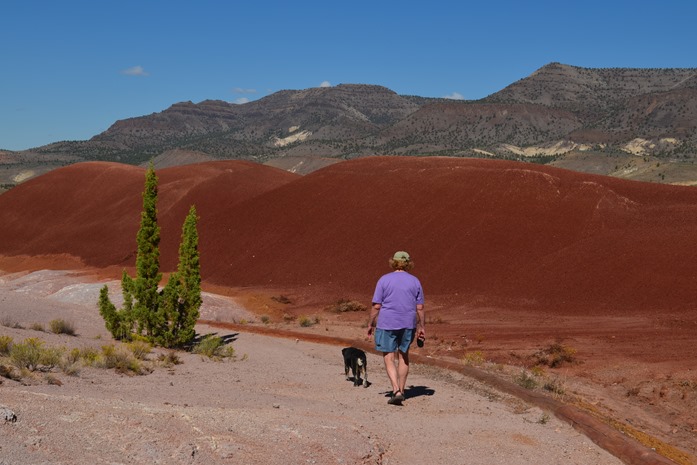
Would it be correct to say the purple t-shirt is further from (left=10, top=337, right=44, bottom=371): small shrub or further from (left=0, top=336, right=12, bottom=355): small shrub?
(left=0, top=336, right=12, bottom=355): small shrub

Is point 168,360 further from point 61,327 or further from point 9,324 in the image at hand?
point 9,324

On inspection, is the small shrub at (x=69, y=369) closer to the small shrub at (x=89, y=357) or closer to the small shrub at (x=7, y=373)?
the small shrub at (x=89, y=357)

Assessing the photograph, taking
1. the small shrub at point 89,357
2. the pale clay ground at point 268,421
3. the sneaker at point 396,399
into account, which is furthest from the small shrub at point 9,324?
the sneaker at point 396,399

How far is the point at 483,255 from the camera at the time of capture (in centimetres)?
3127

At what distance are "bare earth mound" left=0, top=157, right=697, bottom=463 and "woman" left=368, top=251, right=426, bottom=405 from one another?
3.21 metres

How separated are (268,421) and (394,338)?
8.57 ft

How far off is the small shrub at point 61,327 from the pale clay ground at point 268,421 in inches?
55.1

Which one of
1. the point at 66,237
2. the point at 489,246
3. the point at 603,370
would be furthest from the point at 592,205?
the point at 66,237

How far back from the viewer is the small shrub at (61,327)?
48.8ft

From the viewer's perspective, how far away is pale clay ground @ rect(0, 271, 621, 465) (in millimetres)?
5711

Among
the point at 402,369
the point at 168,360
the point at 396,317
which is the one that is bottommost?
the point at 168,360

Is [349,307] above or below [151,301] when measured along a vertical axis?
below

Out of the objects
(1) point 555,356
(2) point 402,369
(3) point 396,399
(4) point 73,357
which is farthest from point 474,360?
(4) point 73,357

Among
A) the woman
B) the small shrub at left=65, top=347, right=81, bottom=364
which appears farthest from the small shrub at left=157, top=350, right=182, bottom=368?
the woman
